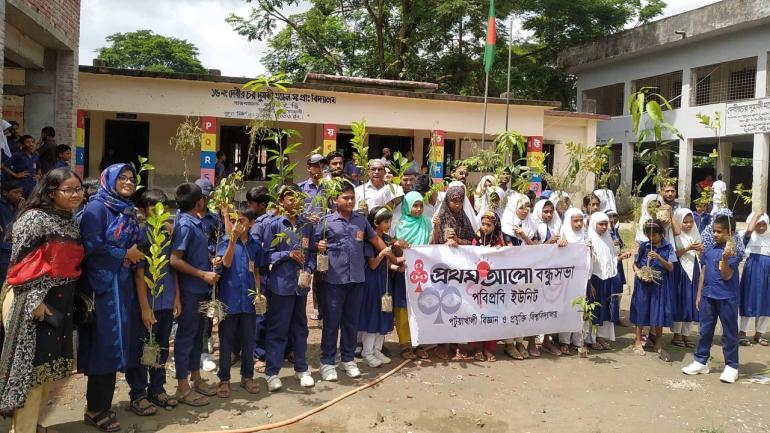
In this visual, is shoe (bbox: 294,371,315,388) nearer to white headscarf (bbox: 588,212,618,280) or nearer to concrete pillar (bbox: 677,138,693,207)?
white headscarf (bbox: 588,212,618,280)

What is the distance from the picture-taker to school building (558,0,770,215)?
17.4 m

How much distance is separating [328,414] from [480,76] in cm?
2141

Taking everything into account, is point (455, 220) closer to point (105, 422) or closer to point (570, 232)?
point (570, 232)

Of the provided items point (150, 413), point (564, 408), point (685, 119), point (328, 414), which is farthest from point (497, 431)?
point (685, 119)

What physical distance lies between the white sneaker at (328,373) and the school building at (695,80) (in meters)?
12.9

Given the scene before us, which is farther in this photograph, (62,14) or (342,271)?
(62,14)

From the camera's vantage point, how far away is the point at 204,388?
457 centimetres

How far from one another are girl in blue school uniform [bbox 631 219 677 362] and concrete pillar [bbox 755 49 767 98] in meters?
14.2

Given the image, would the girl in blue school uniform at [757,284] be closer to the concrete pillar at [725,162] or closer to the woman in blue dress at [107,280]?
the woman in blue dress at [107,280]

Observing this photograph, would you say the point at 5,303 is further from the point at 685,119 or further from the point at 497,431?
the point at 685,119

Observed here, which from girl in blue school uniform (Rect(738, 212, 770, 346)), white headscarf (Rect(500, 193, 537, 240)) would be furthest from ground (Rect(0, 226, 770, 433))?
white headscarf (Rect(500, 193, 537, 240))

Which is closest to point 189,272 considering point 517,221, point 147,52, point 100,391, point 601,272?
point 100,391

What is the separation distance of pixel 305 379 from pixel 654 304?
3641 mm

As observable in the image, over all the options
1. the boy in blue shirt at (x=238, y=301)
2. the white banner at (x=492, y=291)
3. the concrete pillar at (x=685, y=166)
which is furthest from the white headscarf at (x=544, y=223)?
the concrete pillar at (x=685, y=166)
